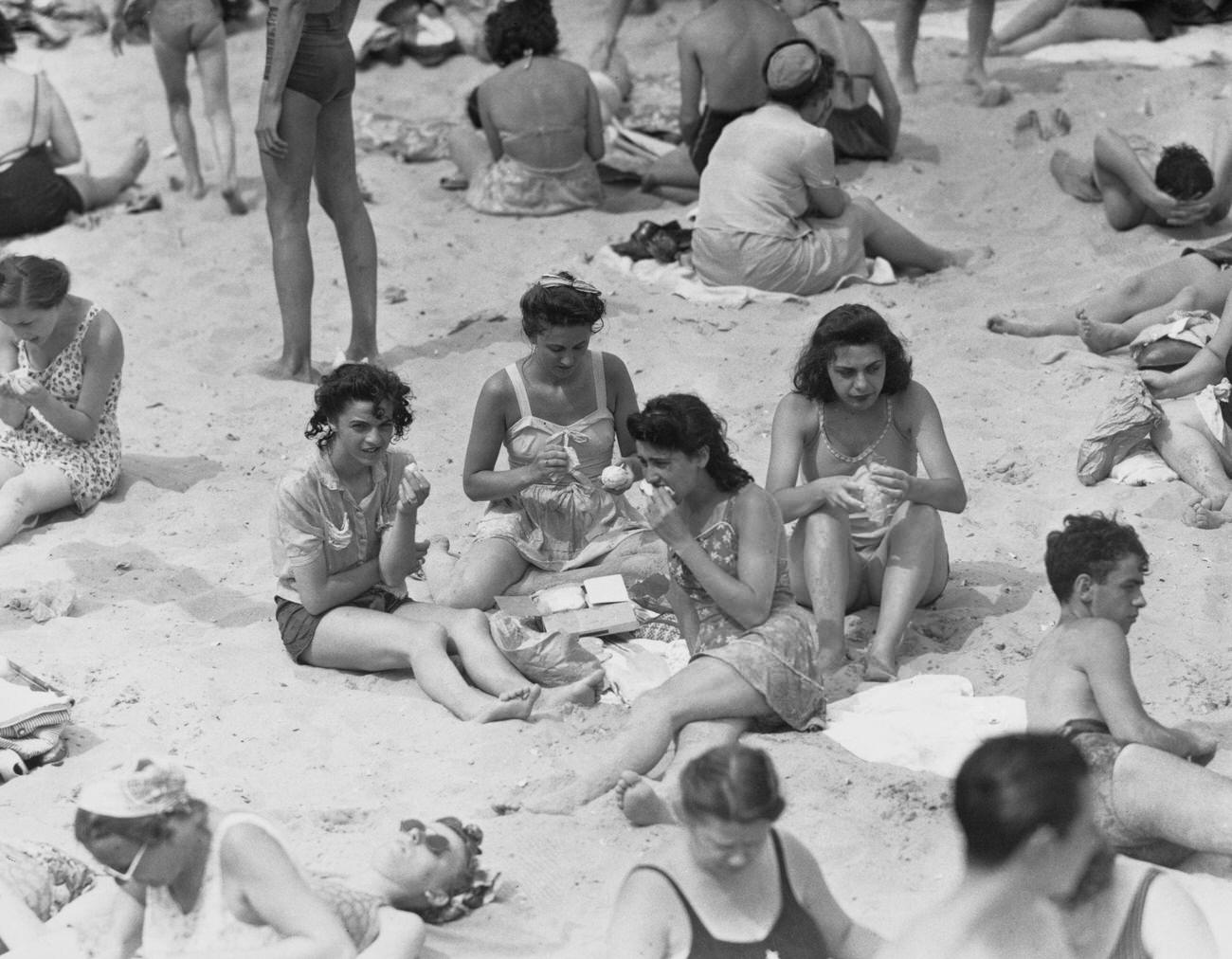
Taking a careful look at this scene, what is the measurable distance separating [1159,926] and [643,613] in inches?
102

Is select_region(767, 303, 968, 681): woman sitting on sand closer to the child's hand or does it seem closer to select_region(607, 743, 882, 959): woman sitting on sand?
the child's hand

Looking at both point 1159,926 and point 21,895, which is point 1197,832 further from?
point 21,895

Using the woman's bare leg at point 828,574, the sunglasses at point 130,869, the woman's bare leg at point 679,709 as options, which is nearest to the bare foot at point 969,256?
the woman's bare leg at point 828,574

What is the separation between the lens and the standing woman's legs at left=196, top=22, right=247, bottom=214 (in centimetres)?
955

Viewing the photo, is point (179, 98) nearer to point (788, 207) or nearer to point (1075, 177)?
point (788, 207)

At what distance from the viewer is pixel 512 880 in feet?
13.5

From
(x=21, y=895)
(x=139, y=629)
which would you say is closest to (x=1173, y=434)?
(x=139, y=629)

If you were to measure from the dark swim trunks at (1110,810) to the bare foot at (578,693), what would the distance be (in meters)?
1.47

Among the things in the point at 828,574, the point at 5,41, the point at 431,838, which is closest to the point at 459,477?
the point at 828,574

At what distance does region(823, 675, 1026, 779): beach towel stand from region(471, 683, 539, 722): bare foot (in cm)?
82

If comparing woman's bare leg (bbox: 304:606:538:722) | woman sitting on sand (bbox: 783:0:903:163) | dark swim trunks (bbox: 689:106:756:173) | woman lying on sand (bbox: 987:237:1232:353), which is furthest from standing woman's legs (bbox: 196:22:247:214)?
woman's bare leg (bbox: 304:606:538:722)

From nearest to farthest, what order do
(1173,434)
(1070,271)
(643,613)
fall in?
(643,613), (1173,434), (1070,271)

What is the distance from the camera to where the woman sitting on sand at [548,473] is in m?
5.54

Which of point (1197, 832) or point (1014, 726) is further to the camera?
point (1014, 726)
